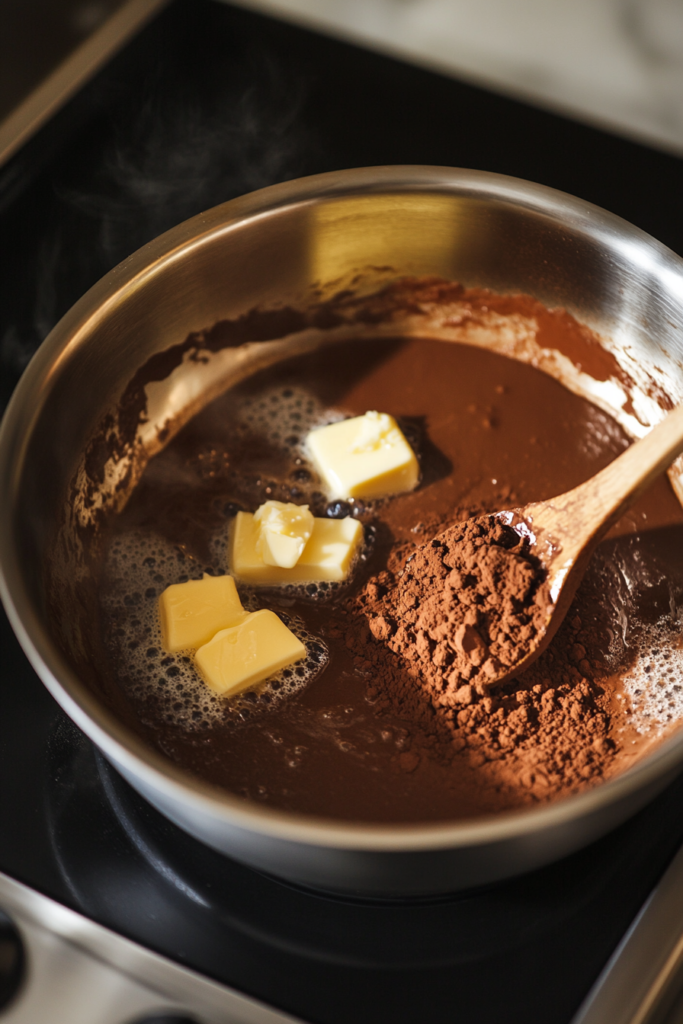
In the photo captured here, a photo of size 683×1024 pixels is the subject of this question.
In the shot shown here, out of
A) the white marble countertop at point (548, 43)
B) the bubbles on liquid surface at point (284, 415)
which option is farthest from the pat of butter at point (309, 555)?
the white marble countertop at point (548, 43)

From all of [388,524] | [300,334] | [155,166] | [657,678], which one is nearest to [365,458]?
[388,524]

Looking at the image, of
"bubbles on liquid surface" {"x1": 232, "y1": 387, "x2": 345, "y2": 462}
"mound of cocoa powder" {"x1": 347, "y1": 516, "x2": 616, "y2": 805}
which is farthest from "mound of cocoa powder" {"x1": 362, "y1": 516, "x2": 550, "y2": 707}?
"bubbles on liquid surface" {"x1": 232, "y1": 387, "x2": 345, "y2": 462}

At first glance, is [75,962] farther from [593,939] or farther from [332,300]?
[332,300]

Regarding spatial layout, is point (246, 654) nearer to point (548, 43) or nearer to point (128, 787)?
point (128, 787)

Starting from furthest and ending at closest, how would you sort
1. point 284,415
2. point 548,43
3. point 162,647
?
point 548,43 → point 284,415 → point 162,647

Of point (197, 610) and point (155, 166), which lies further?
point (155, 166)

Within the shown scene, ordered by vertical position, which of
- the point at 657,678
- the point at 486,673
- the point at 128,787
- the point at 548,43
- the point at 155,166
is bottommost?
the point at 657,678

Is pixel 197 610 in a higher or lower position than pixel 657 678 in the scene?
higher
